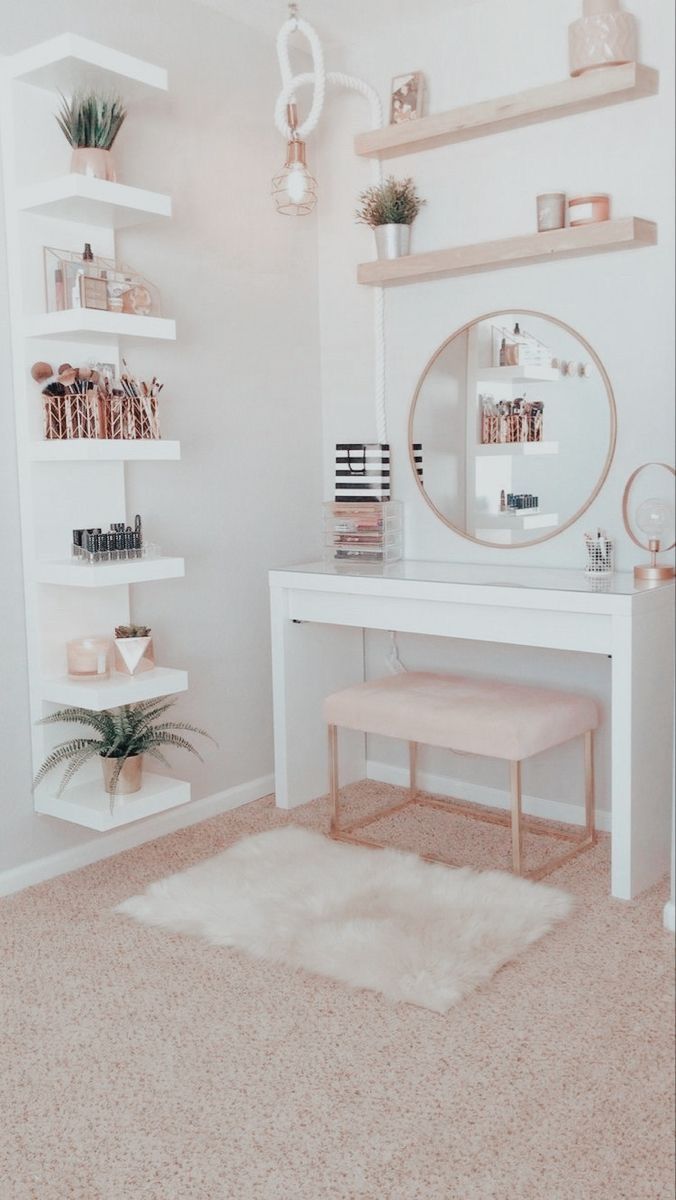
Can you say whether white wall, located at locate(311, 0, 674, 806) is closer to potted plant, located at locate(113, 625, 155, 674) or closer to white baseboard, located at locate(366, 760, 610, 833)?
white baseboard, located at locate(366, 760, 610, 833)

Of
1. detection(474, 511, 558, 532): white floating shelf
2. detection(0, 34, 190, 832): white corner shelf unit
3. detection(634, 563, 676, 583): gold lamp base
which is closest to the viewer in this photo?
detection(0, 34, 190, 832): white corner shelf unit

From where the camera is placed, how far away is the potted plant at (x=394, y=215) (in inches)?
117

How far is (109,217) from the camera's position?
2502mm

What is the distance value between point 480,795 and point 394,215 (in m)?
1.69

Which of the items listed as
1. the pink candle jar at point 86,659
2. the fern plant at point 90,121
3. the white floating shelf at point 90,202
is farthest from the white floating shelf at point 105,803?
the fern plant at point 90,121

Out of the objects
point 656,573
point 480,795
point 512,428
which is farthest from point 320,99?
point 480,795

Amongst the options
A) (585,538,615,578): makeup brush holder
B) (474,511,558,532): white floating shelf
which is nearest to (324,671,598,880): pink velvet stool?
(585,538,615,578): makeup brush holder

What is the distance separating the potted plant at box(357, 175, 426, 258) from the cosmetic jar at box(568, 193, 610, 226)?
22.0 inches

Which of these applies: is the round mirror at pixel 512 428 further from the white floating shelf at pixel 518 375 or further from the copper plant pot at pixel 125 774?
the copper plant pot at pixel 125 774

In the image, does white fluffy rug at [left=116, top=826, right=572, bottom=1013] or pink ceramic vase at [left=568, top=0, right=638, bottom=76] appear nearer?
white fluffy rug at [left=116, top=826, right=572, bottom=1013]

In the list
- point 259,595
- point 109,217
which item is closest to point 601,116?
point 109,217

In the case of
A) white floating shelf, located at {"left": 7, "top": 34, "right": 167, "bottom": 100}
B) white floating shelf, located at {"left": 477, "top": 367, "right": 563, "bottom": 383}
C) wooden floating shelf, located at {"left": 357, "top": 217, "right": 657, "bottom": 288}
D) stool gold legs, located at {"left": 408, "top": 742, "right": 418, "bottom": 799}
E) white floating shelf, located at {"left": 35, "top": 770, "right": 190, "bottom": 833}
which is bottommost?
stool gold legs, located at {"left": 408, "top": 742, "right": 418, "bottom": 799}

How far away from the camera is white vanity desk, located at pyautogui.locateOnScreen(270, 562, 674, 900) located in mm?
2336

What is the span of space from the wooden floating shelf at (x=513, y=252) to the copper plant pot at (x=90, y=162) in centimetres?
86
